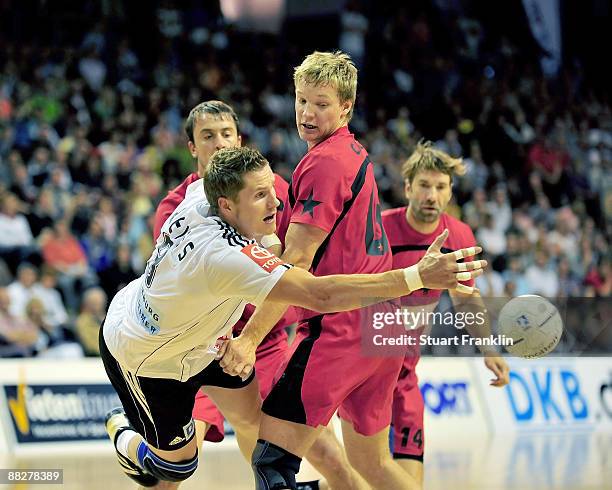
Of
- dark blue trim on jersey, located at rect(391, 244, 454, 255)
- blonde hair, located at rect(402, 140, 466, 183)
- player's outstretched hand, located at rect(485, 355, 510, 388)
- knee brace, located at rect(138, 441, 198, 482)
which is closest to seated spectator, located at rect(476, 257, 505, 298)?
blonde hair, located at rect(402, 140, 466, 183)

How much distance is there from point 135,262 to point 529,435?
16.0 ft

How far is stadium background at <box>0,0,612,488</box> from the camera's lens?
1022 centimetres

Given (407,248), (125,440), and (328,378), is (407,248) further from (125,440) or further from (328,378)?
(125,440)

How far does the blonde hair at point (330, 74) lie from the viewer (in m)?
4.56

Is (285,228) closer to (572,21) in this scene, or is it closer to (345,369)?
(345,369)

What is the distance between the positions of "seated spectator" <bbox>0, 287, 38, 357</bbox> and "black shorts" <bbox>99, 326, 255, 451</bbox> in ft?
17.4

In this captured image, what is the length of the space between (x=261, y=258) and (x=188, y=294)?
15.6 inches

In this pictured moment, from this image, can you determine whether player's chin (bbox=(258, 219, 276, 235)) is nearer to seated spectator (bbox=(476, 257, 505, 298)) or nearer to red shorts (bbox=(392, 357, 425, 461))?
red shorts (bbox=(392, 357, 425, 461))

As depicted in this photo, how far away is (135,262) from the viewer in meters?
11.6

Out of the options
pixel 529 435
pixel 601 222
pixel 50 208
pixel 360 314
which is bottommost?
pixel 529 435

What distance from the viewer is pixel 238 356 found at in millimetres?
4406

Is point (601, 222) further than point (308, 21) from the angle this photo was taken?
No

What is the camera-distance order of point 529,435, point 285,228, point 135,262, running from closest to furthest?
point 285,228 < point 529,435 < point 135,262

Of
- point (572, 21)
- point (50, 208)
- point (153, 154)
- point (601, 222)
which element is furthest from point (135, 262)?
point (572, 21)
